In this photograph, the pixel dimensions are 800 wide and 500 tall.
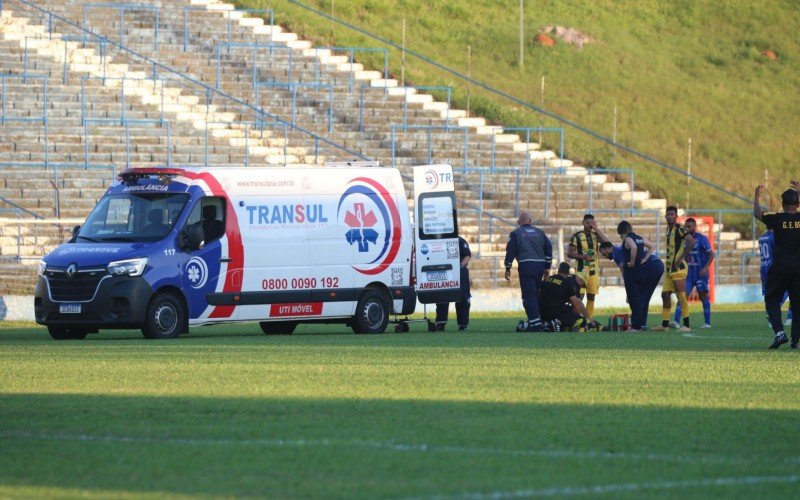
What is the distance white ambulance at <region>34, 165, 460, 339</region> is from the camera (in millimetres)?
20859

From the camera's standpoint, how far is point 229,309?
21828 mm

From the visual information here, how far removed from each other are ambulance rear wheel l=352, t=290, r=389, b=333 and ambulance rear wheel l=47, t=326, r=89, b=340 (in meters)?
4.09

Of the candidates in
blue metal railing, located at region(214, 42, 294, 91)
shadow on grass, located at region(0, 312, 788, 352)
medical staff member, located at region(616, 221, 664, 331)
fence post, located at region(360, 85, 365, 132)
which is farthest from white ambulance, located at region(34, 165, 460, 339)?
blue metal railing, located at region(214, 42, 294, 91)

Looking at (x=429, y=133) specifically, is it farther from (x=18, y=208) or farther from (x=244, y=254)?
(x=244, y=254)

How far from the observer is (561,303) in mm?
23844

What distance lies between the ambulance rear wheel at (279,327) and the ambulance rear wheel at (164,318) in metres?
2.53

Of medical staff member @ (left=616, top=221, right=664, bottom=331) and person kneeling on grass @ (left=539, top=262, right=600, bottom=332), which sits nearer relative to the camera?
person kneeling on grass @ (left=539, top=262, right=600, bottom=332)

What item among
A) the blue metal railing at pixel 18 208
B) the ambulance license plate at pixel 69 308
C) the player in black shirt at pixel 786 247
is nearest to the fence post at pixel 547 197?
the blue metal railing at pixel 18 208

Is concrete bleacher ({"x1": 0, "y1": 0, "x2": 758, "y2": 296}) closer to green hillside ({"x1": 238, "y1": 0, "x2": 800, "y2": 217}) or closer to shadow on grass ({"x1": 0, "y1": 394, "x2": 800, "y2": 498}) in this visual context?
green hillside ({"x1": 238, "y1": 0, "x2": 800, "y2": 217})

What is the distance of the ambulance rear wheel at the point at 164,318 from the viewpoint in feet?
68.3

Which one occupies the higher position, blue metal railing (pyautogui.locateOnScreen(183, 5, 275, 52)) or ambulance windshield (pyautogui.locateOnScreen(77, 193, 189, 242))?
blue metal railing (pyautogui.locateOnScreen(183, 5, 275, 52))

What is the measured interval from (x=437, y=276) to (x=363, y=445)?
14.8m

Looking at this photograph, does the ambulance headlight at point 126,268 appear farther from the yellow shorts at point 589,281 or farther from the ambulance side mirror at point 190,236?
the yellow shorts at point 589,281

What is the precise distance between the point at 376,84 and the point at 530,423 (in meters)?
33.3
